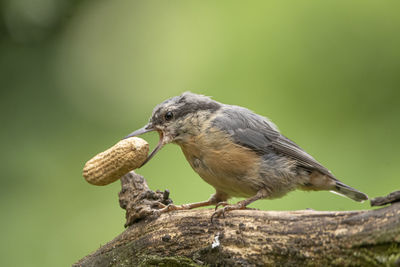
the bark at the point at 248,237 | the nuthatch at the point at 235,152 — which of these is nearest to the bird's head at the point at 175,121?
the nuthatch at the point at 235,152

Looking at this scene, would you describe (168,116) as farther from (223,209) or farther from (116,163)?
(223,209)

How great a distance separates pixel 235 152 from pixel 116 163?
836mm

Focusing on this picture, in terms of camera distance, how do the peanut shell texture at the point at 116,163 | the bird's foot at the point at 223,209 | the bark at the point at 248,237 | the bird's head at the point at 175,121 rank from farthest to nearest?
the bird's head at the point at 175,121 < the peanut shell texture at the point at 116,163 < the bird's foot at the point at 223,209 < the bark at the point at 248,237

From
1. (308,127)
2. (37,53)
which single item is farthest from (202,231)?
(37,53)

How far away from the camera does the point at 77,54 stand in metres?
4.48

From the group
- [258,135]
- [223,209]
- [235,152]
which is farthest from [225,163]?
[223,209]

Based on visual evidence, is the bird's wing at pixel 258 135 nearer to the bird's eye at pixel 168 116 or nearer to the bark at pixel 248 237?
the bird's eye at pixel 168 116

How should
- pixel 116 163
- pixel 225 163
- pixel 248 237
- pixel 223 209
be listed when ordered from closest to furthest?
pixel 248 237, pixel 223 209, pixel 116 163, pixel 225 163

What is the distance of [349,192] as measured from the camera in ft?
11.9

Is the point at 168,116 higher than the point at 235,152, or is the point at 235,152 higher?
the point at 168,116

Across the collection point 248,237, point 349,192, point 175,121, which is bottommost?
point 248,237

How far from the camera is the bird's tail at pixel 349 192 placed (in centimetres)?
356

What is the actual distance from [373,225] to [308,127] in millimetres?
1360

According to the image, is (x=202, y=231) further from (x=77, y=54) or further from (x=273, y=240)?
(x=77, y=54)
